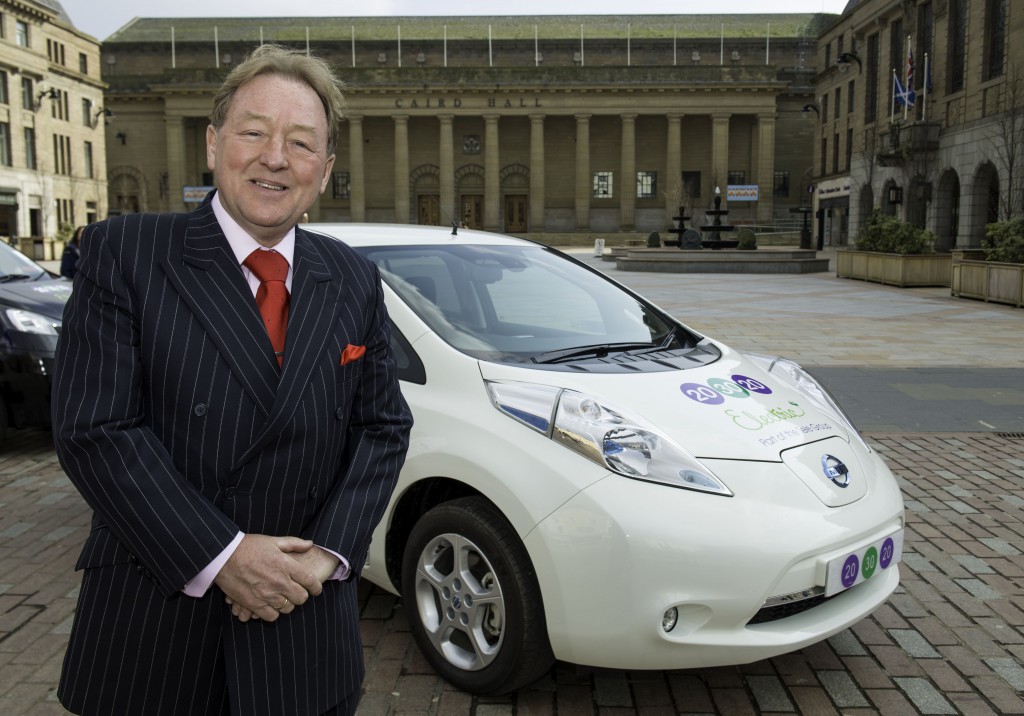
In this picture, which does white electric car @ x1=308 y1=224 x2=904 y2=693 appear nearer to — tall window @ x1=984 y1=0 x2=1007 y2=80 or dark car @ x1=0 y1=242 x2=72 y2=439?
dark car @ x1=0 y1=242 x2=72 y2=439

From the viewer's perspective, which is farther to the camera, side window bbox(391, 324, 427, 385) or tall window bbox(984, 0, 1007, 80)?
tall window bbox(984, 0, 1007, 80)

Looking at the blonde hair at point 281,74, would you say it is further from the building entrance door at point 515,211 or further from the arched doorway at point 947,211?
the building entrance door at point 515,211

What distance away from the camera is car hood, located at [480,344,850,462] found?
3.37m

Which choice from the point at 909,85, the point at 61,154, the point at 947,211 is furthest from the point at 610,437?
the point at 61,154

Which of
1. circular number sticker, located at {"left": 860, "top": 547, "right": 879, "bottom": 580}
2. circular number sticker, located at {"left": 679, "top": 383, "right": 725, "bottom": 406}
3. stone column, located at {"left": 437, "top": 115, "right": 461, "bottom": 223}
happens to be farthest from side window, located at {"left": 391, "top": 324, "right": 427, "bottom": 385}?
stone column, located at {"left": 437, "top": 115, "right": 461, "bottom": 223}

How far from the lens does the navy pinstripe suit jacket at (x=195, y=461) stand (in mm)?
1786

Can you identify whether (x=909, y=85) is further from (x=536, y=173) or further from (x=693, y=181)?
(x=536, y=173)

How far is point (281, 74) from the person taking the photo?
2020 mm

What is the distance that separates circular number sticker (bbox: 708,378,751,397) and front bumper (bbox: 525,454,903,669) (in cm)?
60

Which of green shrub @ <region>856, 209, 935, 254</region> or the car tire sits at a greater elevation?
green shrub @ <region>856, 209, 935, 254</region>

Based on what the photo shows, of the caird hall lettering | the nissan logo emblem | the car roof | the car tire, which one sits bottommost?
the car tire

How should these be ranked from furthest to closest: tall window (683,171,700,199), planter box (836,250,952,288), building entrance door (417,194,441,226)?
building entrance door (417,194,441,226) → tall window (683,171,700,199) → planter box (836,250,952,288)

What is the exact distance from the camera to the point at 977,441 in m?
7.69

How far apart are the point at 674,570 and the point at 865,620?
1.71 meters
